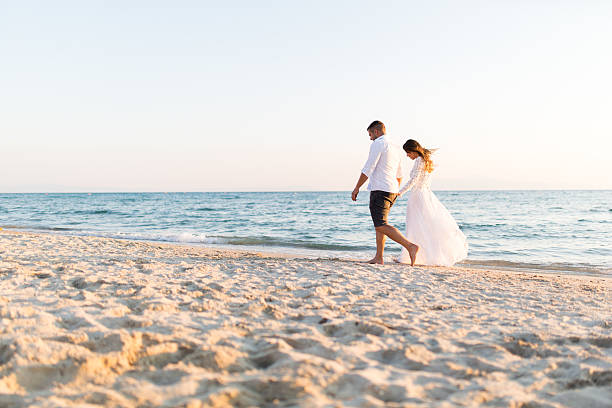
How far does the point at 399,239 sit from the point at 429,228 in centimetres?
66

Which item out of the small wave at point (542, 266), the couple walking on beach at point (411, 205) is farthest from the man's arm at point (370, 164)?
the small wave at point (542, 266)

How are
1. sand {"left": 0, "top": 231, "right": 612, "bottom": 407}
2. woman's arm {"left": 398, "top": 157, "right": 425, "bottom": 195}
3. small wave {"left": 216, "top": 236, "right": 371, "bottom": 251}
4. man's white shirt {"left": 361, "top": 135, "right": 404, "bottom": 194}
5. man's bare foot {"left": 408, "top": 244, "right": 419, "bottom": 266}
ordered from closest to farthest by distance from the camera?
sand {"left": 0, "top": 231, "right": 612, "bottom": 407} < man's white shirt {"left": 361, "top": 135, "right": 404, "bottom": 194} < man's bare foot {"left": 408, "top": 244, "right": 419, "bottom": 266} < woman's arm {"left": 398, "top": 157, "right": 425, "bottom": 195} < small wave {"left": 216, "top": 236, "right": 371, "bottom": 251}

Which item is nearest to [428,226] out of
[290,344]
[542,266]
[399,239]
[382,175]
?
[399,239]

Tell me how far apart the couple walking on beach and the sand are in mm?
1748

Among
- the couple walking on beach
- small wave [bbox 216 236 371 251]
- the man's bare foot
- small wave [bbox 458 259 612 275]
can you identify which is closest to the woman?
the couple walking on beach

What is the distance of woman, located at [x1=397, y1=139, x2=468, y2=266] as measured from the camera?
6145 mm

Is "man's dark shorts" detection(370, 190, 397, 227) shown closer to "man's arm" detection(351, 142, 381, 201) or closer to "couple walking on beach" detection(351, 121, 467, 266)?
"couple walking on beach" detection(351, 121, 467, 266)

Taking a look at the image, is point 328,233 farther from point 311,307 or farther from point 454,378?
point 454,378

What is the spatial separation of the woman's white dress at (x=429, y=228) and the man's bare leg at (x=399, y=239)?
285mm

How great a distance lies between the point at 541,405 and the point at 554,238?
42.4 feet

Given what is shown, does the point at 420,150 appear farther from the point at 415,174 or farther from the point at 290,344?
the point at 290,344

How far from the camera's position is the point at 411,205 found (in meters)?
6.27

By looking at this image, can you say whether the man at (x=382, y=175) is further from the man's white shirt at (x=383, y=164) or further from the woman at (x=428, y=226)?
the woman at (x=428, y=226)

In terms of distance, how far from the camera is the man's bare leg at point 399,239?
5.76 m
